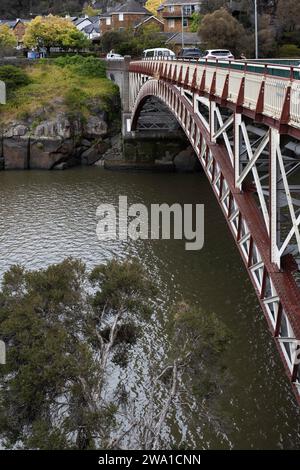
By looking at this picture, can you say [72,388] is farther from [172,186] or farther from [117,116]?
[117,116]

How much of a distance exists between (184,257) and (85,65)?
137 ft

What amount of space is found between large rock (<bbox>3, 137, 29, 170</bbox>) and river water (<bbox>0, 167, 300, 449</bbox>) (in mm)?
1926

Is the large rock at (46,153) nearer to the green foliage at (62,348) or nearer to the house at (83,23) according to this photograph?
the green foliage at (62,348)

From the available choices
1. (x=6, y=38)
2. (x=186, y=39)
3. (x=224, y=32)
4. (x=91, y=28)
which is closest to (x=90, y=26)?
(x=91, y=28)

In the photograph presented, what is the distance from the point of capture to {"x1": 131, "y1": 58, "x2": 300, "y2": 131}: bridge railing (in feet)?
40.2

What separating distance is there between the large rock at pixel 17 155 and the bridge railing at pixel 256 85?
99.5ft

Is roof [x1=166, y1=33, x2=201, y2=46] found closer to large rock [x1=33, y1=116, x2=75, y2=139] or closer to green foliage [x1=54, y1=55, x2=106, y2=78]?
green foliage [x1=54, y1=55, x2=106, y2=78]

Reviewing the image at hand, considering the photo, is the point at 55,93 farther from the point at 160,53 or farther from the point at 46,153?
the point at 160,53

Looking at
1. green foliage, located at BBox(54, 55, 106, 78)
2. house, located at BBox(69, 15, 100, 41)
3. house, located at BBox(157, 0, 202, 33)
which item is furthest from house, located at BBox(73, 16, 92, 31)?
green foliage, located at BBox(54, 55, 106, 78)

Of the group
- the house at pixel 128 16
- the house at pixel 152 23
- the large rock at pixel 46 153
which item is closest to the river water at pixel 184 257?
the large rock at pixel 46 153

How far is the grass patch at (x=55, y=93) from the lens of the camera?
179ft

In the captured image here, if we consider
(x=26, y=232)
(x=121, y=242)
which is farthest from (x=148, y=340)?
(x=26, y=232)

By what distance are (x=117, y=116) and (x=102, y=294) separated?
46.0 metres

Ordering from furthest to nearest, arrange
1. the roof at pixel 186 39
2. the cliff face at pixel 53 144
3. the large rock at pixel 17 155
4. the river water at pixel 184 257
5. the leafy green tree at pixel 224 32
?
the roof at pixel 186 39 < the leafy green tree at pixel 224 32 < the large rock at pixel 17 155 < the cliff face at pixel 53 144 < the river water at pixel 184 257
